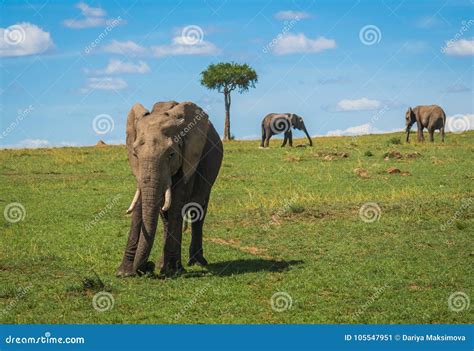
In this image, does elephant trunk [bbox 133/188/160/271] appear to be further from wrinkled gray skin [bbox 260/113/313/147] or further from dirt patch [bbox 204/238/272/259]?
wrinkled gray skin [bbox 260/113/313/147]

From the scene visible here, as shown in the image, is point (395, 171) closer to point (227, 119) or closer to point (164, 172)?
point (164, 172)

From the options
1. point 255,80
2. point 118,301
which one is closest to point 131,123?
point 118,301

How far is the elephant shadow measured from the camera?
1426cm

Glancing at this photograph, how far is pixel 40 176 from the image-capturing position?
3156 cm

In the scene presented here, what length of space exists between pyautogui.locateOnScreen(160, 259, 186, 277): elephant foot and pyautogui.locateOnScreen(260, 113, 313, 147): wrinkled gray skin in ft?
114

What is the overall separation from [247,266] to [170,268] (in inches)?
72.5

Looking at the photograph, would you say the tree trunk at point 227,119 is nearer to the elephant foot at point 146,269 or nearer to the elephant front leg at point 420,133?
the elephant front leg at point 420,133

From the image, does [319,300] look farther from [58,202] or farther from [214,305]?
[58,202]

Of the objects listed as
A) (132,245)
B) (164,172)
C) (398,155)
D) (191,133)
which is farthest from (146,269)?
(398,155)

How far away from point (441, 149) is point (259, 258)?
2465 centimetres

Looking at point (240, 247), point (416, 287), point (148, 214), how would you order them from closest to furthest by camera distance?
point (148, 214) → point (416, 287) → point (240, 247)

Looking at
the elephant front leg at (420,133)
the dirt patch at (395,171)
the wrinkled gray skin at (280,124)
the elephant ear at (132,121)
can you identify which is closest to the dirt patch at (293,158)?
the dirt patch at (395,171)

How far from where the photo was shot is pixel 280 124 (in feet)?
165

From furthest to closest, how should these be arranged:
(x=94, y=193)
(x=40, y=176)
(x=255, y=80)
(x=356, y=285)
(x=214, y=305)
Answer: (x=255, y=80), (x=40, y=176), (x=94, y=193), (x=356, y=285), (x=214, y=305)
